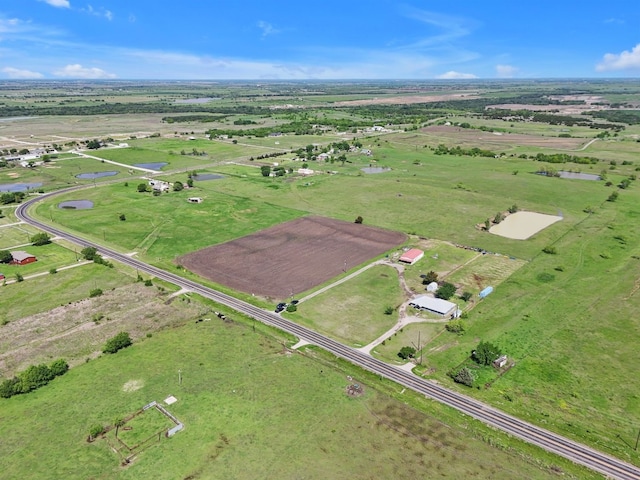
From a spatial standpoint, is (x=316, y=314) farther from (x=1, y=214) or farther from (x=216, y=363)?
(x=1, y=214)

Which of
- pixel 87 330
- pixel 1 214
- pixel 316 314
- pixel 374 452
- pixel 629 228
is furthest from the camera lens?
pixel 1 214

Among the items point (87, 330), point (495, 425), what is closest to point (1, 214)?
point (87, 330)

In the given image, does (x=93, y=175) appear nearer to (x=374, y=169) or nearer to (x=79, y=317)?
(x=374, y=169)

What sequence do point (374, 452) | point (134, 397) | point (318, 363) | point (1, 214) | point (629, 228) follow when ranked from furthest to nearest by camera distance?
point (1, 214), point (629, 228), point (318, 363), point (134, 397), point (374, 452)

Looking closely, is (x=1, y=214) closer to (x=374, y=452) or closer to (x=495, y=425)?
(x=374, y=452)

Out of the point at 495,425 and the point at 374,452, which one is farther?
the point at 495,425

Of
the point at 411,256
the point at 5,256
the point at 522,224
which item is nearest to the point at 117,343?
the point at 5,256

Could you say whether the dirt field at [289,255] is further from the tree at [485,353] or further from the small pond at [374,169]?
the small pond at [374,169]
